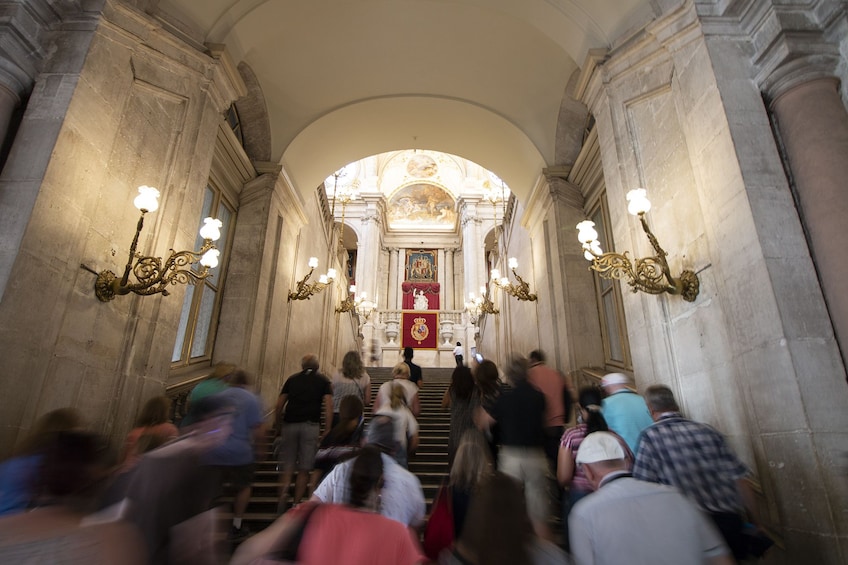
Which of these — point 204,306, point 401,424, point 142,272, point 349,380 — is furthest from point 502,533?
point 204,306

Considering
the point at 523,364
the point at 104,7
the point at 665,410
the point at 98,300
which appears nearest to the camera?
the point at 665,410

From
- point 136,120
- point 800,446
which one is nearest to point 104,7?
point 136,120

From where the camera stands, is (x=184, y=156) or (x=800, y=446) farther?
(x=184, y=156)

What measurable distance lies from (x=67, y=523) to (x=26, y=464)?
38 cm

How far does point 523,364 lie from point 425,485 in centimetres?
238

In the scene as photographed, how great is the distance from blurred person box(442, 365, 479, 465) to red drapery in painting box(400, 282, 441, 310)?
71.7ft

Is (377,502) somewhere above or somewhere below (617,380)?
below

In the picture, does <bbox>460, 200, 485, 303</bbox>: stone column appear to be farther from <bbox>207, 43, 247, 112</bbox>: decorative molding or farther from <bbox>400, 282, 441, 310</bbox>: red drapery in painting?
<bbox>207, 43, 247, 112</bbox>: decorative molding

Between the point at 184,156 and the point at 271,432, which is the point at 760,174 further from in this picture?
the point at 271,432

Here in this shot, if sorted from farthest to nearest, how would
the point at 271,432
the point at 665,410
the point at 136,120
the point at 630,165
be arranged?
1. the point at 271,432
2. the point at 630,165
3. the point at 136,120
4. the point at 665,410

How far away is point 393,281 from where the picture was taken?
27078 mm

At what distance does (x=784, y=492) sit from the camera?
125 inches

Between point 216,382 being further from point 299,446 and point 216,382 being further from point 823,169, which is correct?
point 823,169

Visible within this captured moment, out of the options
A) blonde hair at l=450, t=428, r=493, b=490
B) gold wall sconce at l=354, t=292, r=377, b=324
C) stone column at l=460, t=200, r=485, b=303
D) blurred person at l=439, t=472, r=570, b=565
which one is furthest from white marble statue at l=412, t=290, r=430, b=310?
blurred person at l=439, t=472, r=570, b=565
